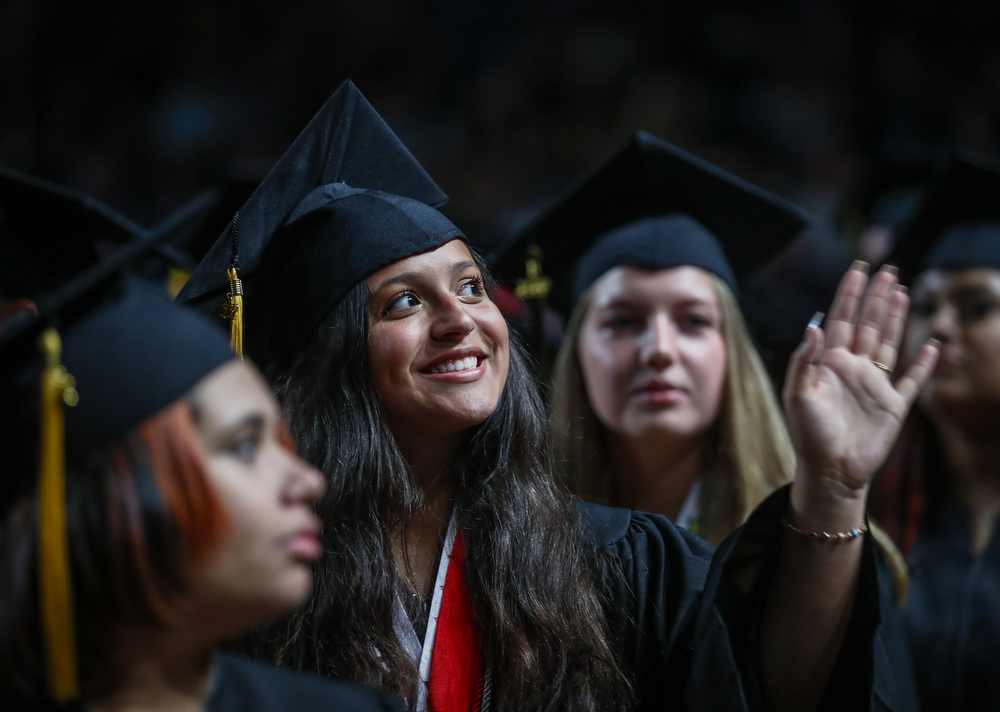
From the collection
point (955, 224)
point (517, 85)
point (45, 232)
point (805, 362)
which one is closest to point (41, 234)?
point (45, 232)

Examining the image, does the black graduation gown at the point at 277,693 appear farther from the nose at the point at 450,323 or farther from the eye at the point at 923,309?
the eye at the point at 923,309

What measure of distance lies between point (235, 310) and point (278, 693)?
79 centimetres

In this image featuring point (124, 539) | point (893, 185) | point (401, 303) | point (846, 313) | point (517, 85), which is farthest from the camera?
point (517, 85)

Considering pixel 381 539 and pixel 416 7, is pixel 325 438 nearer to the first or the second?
pixel 381 539

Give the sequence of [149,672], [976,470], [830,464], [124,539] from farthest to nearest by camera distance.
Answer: [976,470] < [830,464] < [149,672] < [124,539]

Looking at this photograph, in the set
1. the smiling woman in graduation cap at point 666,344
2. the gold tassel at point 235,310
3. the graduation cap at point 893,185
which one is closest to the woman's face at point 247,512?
the gold tassel at point 235,310

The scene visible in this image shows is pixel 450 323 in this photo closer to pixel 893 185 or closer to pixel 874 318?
pixel 874 318

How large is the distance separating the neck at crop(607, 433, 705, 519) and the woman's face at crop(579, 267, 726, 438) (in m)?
0.08

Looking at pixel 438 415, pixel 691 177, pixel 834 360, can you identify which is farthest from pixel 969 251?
pixel 438 415

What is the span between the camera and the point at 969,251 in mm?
3244

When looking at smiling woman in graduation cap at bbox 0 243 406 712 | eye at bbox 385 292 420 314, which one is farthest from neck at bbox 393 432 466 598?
smiling woman in graduation cap at bbox 0 243 406 712

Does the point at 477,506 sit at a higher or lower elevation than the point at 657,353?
lower

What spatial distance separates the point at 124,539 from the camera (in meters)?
1.33

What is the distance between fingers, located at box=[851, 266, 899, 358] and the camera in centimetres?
190
